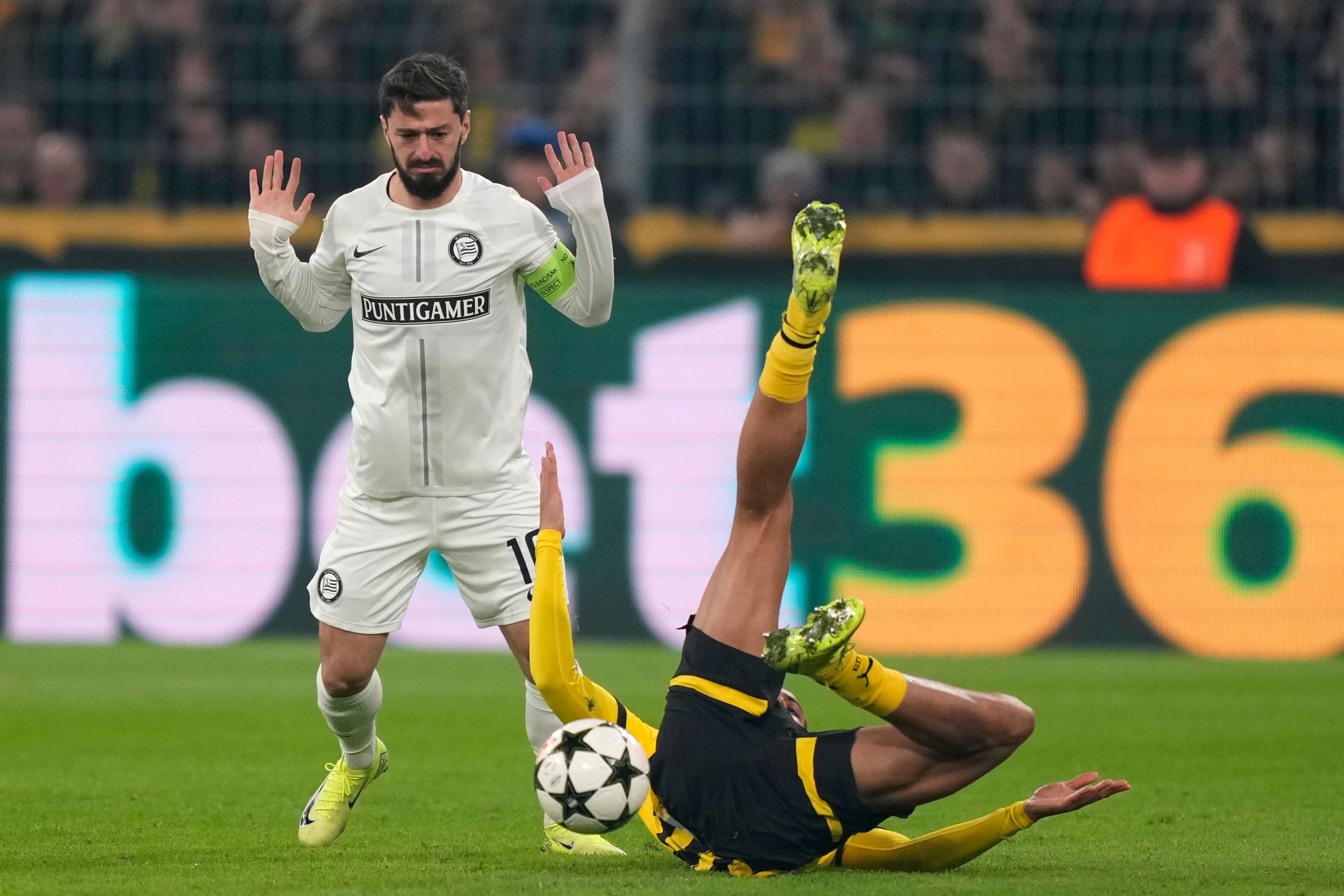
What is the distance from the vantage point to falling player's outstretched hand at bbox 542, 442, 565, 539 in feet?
18.3

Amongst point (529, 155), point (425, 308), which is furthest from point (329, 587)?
point (529, 155)

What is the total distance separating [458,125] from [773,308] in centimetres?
646

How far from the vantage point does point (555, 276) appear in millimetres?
6336

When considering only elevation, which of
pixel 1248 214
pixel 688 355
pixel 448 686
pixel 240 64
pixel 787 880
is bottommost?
pixel 448 686

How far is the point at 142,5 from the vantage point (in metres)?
12.7

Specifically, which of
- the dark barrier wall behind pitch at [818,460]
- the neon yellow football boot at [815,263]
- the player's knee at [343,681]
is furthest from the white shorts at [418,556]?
the dark barrier wall behind pitch at [818,460]

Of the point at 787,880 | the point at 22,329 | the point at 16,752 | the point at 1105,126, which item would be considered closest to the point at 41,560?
the point at 22,329

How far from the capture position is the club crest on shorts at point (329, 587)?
247 inches

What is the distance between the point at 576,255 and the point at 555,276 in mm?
99

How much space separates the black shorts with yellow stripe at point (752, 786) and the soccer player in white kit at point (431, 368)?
676 millimetres

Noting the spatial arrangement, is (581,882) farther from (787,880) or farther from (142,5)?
(142,5)

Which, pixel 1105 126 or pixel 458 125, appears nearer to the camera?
pixel 458 125

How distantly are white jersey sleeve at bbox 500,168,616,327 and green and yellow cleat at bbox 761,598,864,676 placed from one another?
1355 mm

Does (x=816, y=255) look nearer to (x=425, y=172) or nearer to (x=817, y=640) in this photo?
(x=817, y=640)
